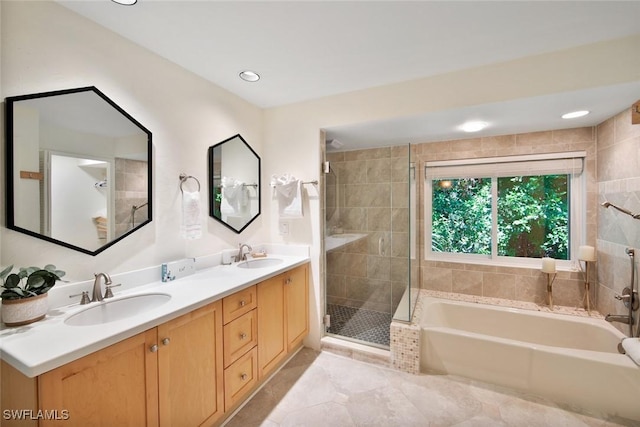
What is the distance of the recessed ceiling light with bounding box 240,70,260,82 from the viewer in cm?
197

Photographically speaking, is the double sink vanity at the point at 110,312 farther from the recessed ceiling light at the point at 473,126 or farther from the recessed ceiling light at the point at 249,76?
the recessed ceiling light at the point at 473,126

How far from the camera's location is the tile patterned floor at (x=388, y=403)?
167 centimetres

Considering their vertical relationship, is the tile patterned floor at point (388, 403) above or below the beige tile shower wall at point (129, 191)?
below

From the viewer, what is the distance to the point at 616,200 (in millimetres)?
2143

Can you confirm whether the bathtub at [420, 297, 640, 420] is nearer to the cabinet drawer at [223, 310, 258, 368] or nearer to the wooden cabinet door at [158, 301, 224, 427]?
the cabinet drawer at [223, 310, 258, 368]

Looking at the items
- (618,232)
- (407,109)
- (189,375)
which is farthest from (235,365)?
(618,232)

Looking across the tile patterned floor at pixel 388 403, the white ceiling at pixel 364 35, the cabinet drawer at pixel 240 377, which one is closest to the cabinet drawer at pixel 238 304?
the cabinet drawer at pixel 240 377

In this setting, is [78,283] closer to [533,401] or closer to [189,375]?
[189,375]

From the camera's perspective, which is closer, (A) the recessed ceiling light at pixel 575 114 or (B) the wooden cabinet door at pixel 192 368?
(B) the wooden cabinet door at pixel 192 368

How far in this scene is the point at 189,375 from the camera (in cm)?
133

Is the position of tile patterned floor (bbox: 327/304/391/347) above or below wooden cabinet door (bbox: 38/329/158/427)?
below

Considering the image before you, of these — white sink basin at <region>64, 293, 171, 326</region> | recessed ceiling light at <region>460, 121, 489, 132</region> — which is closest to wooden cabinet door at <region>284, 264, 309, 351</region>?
white sink basin at <region>64, 293, 171, 326</region>

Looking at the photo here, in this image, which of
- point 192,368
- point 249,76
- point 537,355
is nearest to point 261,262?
point 192,368

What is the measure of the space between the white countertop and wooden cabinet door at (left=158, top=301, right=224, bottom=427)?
7cm
